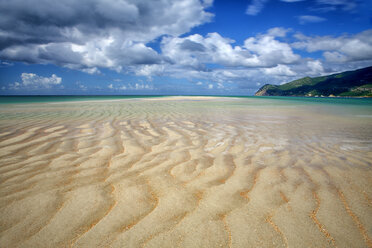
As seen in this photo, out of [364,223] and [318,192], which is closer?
[364,223]

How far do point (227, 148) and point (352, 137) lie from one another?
188 inches

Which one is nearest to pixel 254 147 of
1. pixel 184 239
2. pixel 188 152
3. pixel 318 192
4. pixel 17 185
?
pixel 188 152

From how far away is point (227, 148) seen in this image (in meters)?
4.79

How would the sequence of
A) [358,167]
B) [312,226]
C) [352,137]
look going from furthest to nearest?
[352,137]
[358,167]
[312,226]

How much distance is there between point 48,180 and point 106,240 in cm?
179

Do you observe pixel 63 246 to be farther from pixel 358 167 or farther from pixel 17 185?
pixel 358 167

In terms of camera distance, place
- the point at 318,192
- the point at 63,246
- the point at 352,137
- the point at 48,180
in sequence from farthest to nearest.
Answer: the point at 352,137 < the point at 48,180 < the point at 318,192 < the point at 63,246

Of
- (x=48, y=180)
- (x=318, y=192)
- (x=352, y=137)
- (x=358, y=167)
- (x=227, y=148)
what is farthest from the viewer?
(x=352, y=137)

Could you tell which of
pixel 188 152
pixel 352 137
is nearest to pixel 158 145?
pixel 188 152

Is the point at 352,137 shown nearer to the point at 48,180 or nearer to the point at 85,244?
the point at 85,244

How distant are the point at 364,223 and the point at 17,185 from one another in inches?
171

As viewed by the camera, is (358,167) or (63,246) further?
(358,167)

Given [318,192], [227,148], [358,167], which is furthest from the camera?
[227,148]

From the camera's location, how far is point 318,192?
261cm
